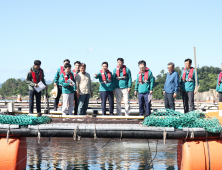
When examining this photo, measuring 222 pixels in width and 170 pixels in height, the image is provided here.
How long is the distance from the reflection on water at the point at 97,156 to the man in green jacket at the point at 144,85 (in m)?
1.19

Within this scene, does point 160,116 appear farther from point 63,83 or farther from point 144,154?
point 63,83

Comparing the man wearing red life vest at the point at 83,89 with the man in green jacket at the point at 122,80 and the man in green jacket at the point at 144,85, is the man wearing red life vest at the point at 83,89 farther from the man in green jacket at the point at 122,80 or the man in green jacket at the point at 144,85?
the man in green jacket at the point at 144,85

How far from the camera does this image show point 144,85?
407 inches

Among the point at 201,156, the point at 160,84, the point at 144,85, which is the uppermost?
the point at 160,84

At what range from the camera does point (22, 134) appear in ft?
19.6

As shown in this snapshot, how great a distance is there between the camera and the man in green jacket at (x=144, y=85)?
1031cm

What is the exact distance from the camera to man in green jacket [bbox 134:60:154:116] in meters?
10.3

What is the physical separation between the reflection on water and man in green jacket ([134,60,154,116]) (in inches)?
46.8

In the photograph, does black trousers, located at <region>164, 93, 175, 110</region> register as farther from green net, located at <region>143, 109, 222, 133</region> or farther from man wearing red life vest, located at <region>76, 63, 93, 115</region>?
green net, located at <region>143, 109, 222, 133</region>

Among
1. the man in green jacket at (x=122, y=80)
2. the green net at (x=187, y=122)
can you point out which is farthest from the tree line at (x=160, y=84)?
the green net at (x=187, y=122)

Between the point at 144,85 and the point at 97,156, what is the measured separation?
3.34m

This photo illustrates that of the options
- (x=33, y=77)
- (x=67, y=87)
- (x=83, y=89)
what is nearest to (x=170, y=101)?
(x=83, y=89)

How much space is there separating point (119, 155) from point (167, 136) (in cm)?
212

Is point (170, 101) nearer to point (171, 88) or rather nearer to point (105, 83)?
point (171, 88)
